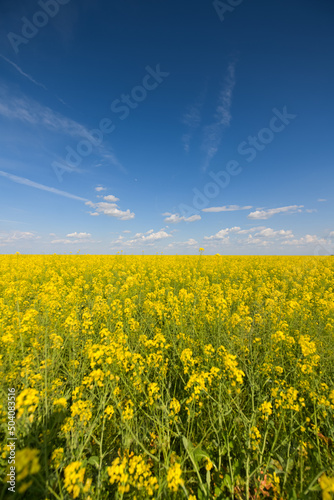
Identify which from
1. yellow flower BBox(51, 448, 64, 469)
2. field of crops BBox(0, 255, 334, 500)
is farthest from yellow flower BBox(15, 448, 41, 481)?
yellow flower BBox(51, 448, 64, 469)

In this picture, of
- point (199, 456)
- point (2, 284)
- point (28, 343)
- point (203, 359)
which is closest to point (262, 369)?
point (203, 359)

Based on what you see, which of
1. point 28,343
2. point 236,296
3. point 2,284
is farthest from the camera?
point 2,284


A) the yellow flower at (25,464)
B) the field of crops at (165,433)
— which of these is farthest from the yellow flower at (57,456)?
the yellow flower at (25,464)

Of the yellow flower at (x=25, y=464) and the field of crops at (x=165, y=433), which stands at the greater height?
the yellow flower at (x=25, y=464)

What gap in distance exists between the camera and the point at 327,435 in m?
2.29

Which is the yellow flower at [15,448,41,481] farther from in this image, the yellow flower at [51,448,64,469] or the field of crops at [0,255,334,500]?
the yellow flower at [51,448,64,469]

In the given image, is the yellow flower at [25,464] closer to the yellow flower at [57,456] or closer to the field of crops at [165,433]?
the field of crops at [165,433]

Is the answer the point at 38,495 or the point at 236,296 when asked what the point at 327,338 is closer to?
the point at 236,296

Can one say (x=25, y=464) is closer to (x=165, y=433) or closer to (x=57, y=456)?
(x=57, y=456)

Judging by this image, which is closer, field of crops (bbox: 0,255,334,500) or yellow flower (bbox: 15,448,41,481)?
yellow flower (bbox: 15,448,41,481)

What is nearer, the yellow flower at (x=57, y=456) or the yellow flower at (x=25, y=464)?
the yellow flower at (x=25, y=464)

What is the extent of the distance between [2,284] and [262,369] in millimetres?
8358

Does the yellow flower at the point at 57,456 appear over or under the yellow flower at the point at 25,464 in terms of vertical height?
under

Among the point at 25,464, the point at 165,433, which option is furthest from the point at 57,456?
the point at 165,433
